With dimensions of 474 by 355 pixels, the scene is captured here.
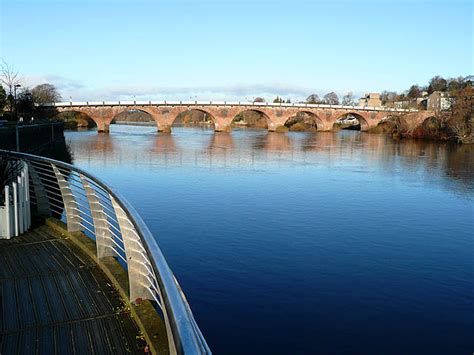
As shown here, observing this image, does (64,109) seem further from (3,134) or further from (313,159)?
(3,134)

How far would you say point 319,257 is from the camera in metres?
8.95

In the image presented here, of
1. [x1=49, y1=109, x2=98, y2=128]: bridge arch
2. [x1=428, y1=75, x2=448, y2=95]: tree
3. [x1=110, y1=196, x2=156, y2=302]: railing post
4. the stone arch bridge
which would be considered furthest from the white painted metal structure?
[x1=428, y1=75, x2=448, y2=95]: tree

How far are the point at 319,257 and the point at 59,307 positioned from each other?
235 inches

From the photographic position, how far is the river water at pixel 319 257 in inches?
245

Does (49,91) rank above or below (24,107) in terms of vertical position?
above

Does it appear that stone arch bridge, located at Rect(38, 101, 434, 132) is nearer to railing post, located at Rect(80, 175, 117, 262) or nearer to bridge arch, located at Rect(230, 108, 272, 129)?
bridge arch, located at Rect(230, 108, 272, 129)

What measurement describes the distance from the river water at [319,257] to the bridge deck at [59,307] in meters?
2.24

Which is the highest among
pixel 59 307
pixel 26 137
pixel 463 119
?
pixel 463 119

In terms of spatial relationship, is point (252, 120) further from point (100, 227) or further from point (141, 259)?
point (141, 259)

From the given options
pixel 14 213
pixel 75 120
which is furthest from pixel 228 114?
pixel 14 213

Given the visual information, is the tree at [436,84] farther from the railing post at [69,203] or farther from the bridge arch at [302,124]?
the railing post at [69,203]

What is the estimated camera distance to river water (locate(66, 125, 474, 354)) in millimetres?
6215

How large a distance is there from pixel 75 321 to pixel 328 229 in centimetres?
805

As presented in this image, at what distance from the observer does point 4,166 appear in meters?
6.93
